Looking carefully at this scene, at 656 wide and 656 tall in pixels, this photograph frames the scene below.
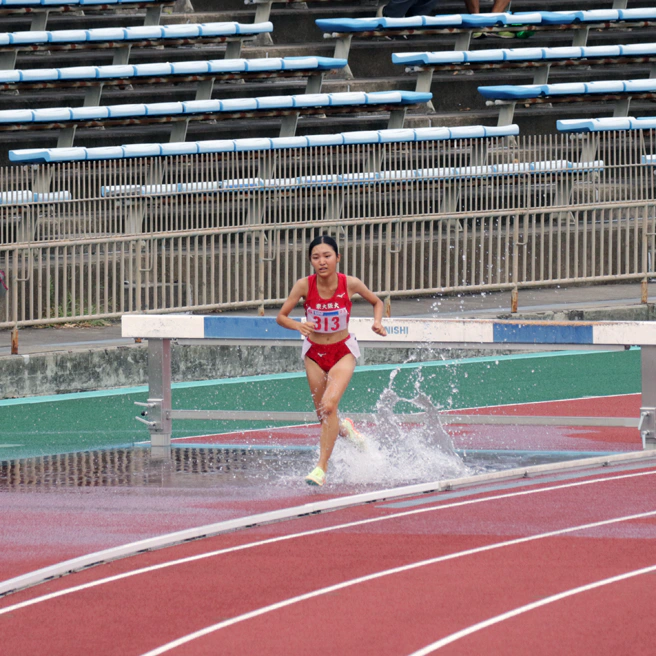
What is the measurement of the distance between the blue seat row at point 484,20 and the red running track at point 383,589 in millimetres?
13206

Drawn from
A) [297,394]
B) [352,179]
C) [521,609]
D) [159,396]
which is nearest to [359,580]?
[521,609]

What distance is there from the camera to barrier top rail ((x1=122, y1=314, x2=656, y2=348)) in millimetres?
10125

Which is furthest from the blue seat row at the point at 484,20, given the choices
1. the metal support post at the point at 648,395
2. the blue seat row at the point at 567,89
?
the metal support post at the point at 648,395

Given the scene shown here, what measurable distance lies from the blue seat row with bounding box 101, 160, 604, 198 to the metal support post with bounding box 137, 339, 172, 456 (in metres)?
4.57

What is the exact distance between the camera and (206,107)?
1878 cm

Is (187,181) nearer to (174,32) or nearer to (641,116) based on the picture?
(174,32)

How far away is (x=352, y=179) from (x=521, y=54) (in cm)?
559

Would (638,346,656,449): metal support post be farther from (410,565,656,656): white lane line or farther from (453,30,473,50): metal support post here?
(453,30,473,50): metal support post

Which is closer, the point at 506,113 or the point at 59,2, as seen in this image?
the point at 59,2

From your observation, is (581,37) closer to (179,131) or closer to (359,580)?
(179,131)

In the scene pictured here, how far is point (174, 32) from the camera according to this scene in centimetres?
1941

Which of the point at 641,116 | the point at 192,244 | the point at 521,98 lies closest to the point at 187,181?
the point at 192,244

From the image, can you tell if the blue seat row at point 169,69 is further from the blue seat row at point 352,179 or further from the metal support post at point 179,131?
the blue seat row at point 352,179

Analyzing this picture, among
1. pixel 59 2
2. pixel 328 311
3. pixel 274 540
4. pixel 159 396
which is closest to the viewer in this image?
pixel 274 540
